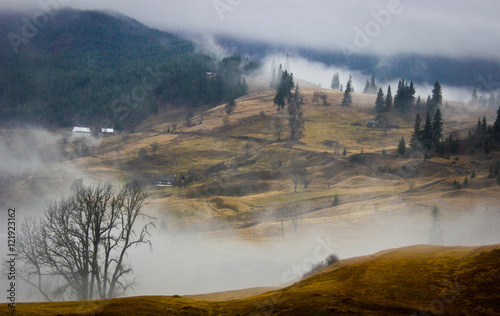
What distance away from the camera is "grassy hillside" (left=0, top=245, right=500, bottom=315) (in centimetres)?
2381

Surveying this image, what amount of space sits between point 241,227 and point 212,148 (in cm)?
7404

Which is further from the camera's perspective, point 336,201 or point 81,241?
point 336,201

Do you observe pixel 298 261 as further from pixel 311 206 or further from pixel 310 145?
pixel 310 145

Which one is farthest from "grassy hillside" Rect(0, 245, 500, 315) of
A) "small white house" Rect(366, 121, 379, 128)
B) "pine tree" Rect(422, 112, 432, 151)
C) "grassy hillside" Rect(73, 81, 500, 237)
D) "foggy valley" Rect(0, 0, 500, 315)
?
"small white house" Rect(366, 121, 379, 128)

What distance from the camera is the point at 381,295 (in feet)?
85.7

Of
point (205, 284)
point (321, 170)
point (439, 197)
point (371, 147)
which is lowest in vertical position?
point (205, 284)

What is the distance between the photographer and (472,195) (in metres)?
93.3

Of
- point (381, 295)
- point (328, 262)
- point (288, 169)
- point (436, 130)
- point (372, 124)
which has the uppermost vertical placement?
point (372, 124)

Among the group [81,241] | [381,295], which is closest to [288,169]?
[81,241]

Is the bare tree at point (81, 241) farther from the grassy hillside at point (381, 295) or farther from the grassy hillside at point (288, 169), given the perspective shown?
the grassy hillside at point (288, 169)

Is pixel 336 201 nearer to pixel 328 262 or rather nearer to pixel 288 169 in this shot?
pixel 288 169

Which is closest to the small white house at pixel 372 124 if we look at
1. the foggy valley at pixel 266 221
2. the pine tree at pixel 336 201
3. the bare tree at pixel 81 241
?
the foggy valley at pixel 266 221

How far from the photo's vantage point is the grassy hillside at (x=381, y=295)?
→ 2381cm

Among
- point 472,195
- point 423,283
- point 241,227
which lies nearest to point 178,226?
point 241,227
